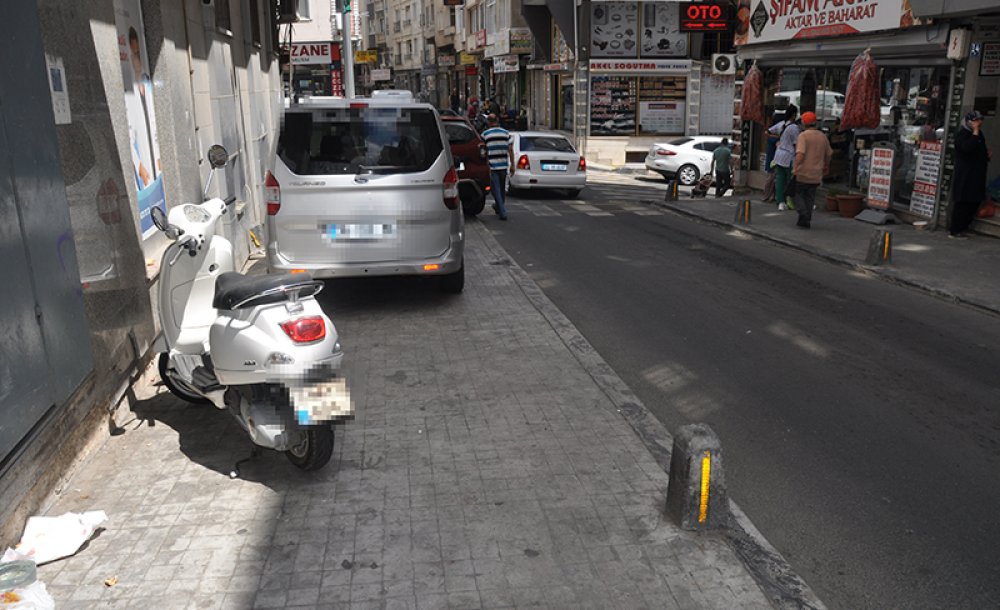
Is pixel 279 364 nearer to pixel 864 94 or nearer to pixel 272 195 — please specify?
pixel 272 195

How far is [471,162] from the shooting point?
682 inches

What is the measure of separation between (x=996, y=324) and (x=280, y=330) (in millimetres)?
7655

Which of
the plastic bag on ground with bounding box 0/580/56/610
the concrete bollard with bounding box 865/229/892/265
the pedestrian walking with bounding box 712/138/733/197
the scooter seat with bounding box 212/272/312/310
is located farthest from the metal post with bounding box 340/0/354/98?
the plastic bag on ground with bounding box 0/580/56/610

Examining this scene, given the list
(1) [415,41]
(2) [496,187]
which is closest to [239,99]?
(2) [496,187]

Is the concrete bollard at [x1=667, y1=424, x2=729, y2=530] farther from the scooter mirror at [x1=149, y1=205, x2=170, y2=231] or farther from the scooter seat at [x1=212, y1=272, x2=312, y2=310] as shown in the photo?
the scooter mirror at [x1=149, y1=205, x2=170, y2=231]

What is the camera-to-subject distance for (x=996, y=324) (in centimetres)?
890

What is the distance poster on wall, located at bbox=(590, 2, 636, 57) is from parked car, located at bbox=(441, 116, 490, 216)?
15978mm

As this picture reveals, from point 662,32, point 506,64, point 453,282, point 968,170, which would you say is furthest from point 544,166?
point 506,64

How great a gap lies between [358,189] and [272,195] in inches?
32.9

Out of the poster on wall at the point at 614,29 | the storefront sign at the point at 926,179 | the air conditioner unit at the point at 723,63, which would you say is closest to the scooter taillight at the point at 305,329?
the storefront sign at the point at 926,179

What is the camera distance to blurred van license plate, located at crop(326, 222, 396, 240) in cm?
825

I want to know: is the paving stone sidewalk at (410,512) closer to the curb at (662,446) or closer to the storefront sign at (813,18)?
the curb at (662,446)

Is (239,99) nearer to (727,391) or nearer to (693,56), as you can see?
(727,391)

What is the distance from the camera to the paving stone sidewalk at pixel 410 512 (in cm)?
393
